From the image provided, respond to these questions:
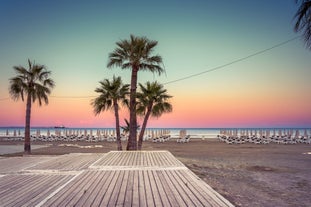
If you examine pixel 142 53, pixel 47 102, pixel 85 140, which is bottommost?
pixel 85 140

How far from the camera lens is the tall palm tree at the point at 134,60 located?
19.4 m

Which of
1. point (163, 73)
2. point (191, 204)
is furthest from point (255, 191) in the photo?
point (163, 73)

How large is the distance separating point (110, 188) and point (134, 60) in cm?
1363

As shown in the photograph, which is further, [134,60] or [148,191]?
[134,60]

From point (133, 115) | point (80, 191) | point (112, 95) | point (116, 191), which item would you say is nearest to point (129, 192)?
point (116, 191)

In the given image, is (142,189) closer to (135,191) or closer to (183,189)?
(135,191)

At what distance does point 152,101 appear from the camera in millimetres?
20234

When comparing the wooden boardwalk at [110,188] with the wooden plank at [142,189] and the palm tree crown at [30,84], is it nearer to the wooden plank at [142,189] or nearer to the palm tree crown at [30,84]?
the wooden plank at [142,189]

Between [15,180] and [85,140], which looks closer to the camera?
[15,180]

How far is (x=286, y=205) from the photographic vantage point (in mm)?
8633

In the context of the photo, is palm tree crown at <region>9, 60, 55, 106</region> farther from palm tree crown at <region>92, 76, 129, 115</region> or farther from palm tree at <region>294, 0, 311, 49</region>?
palm tree at <region>294, 0, 311, 49</region>

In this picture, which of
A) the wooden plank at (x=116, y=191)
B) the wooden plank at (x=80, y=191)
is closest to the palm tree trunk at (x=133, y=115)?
the wooden plank at (x=116, y=191)

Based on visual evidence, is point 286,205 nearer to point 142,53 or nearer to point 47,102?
point 142,53

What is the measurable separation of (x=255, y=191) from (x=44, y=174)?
27.3ft
